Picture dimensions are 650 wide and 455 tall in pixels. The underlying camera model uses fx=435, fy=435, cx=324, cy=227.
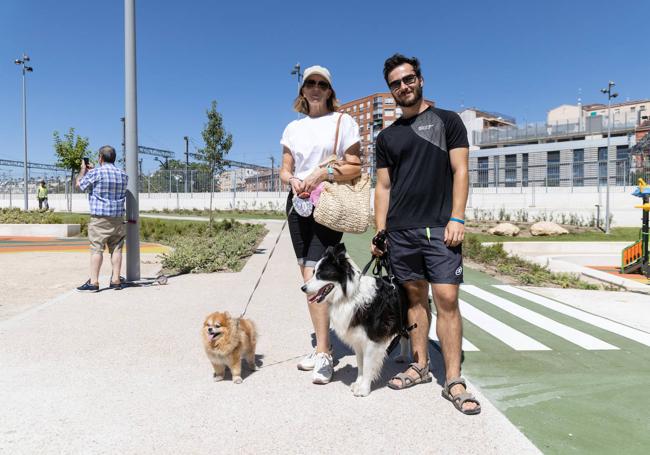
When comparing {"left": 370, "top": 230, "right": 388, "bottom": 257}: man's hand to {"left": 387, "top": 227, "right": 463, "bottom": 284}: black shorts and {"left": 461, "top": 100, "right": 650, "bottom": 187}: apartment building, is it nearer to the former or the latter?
{"left": 387, "top": 227, "right": 463, "bottom": 284}: black shorts

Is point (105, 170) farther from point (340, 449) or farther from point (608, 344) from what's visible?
point (608, 344)

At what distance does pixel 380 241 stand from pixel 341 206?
0.41 m

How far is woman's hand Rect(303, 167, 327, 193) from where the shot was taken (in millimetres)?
3336

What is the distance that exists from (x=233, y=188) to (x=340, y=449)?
3817cm

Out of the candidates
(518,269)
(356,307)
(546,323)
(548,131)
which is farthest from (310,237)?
(548,131)

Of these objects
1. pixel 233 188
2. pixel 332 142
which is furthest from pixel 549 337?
pixel 233 188

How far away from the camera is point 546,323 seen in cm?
515

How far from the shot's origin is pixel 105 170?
20.5 ft

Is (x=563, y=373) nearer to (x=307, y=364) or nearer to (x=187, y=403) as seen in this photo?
(x=307, y=364)

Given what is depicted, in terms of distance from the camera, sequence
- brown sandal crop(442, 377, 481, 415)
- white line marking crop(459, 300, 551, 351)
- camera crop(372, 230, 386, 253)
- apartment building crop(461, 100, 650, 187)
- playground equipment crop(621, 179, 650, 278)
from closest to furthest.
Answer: brown sandal crop(442, 377, 481, 415) → camera crop(372, 230, 386, 253) → white line marking crop(459, 300, 551, 351) → playground equipment crop(621, 179, 650, 278) → apartment building crop(461, 100, 650, 187)

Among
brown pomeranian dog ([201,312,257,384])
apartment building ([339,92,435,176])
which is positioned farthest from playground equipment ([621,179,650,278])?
apartment building ([339,92,435,176])

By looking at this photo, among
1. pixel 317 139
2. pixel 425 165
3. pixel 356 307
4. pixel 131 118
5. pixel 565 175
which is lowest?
pixel 356 307

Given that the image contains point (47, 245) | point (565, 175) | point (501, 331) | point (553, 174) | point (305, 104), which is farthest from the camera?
point (553, 174)

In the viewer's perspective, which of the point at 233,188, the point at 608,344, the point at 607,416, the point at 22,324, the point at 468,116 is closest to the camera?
the point at 607,416
